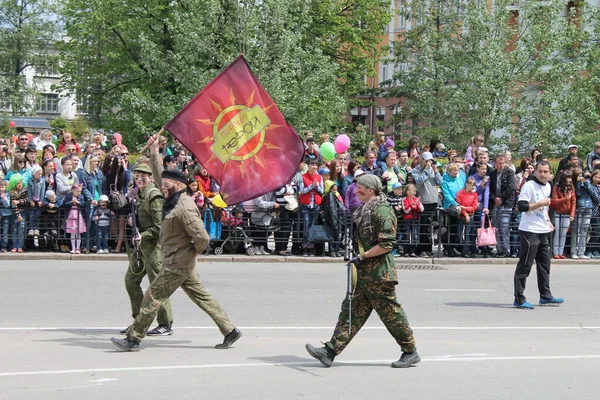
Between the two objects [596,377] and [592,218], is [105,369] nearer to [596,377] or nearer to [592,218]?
[596,377]

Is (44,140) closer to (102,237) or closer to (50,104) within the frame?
(102,237)

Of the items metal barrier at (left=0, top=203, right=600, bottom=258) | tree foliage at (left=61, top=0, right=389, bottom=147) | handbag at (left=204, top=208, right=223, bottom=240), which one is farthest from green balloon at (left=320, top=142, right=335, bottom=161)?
tree foliage at (left=61, top=0, right=389, bottom=147)

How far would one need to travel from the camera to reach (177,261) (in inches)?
368

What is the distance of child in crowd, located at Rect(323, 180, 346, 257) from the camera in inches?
747

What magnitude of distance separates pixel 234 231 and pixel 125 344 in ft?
32.2

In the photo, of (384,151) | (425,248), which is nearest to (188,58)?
(384,151)

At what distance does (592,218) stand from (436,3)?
78.3 feet

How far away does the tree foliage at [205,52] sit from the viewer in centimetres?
3234

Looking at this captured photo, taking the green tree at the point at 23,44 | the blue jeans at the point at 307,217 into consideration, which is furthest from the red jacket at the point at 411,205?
the green tree at the point at 23,44

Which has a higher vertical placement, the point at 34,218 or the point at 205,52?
the point at 205,52

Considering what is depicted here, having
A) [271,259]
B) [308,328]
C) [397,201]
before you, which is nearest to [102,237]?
[271,259]

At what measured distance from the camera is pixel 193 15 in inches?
1296

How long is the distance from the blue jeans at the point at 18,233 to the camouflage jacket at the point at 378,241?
11.2 m

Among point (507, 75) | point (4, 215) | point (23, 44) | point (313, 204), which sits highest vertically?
point (23, 44)
